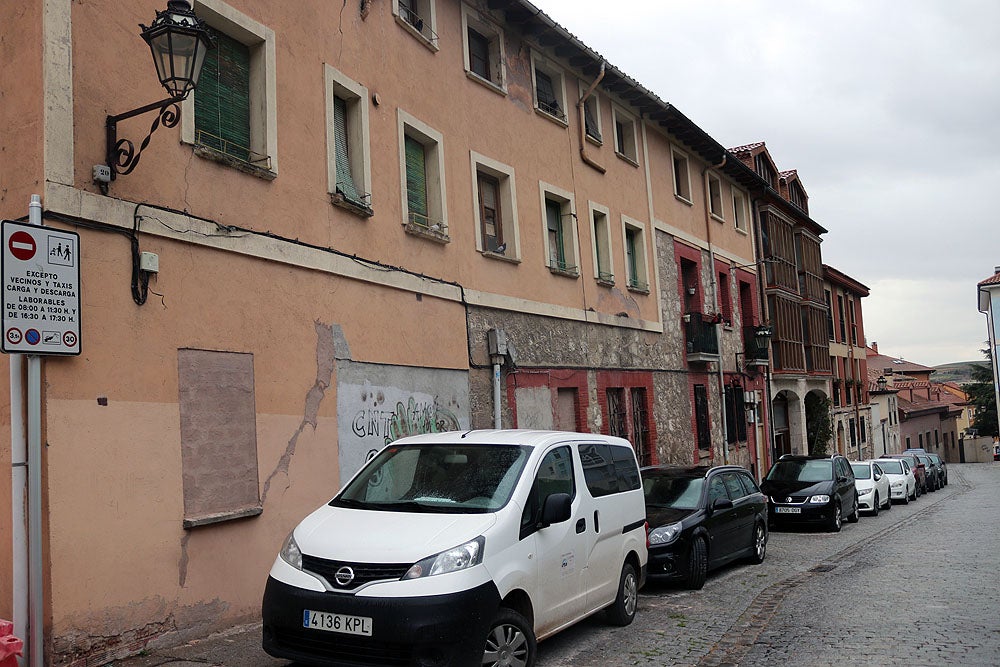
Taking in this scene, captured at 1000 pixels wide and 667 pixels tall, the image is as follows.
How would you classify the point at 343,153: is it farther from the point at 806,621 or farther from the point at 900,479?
the point at 900,479

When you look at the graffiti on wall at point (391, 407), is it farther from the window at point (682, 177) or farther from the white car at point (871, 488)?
the white car at point (871, 488)

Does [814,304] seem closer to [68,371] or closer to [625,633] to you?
[625,633]

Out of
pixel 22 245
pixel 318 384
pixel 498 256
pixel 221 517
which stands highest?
pixel 498 256

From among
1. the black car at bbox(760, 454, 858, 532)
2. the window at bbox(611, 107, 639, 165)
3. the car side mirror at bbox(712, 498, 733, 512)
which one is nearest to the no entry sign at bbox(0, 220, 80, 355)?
the car side mirror at bbox(712, 498, 733, 512)

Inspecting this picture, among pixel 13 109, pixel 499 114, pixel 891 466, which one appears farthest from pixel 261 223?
pixel 891 466

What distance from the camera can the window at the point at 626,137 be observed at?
19625 mm

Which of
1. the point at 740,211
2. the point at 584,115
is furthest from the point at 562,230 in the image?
the point at 740,211

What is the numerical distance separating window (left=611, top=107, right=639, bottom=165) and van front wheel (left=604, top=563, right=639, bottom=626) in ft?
43.2

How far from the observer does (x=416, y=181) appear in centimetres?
1248

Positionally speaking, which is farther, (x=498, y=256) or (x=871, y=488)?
(x=871, y=488)

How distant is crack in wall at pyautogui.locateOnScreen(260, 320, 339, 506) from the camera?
8.97 metres

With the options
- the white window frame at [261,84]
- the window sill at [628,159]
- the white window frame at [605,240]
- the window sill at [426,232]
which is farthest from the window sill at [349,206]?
the window sill at [628,159]

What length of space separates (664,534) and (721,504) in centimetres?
154

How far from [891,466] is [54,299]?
26383 millimetres
